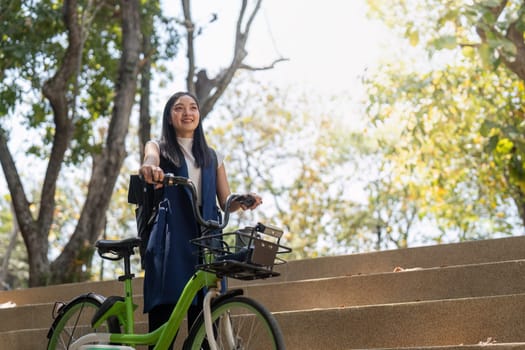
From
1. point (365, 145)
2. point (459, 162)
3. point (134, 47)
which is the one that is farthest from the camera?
point (365, 145)

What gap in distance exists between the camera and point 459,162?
59.8 ft

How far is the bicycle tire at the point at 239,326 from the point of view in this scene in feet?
12.7

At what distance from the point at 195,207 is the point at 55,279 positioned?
25.3 feet

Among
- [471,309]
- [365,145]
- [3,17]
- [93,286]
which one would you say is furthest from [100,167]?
[365,145]

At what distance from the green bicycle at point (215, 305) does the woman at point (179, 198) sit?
6.6 inches

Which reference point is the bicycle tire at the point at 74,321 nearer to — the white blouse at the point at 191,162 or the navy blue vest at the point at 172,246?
the navy blue vest at the point at 172,246

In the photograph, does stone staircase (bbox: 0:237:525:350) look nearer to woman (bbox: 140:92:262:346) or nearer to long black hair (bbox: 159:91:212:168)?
woman (bbox: 140:92:262:346)

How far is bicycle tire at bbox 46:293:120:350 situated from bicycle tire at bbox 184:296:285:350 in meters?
1.06

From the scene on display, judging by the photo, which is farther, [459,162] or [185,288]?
[459,162]

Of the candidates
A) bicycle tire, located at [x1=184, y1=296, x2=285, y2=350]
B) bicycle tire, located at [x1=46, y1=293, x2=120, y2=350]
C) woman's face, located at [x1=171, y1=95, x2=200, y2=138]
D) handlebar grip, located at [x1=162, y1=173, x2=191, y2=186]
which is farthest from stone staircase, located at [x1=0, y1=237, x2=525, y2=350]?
handlebar grip, located at [x1=162, y1=173, x2=191, y2=186]

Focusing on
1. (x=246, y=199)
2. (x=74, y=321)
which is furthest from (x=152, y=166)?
(x=74, y=321)

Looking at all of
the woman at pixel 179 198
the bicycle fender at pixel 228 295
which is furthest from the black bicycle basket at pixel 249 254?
the woman at pixel 179 198

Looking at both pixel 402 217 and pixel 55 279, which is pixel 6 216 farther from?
pixel 55 279

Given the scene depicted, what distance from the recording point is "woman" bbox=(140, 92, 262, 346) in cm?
450
